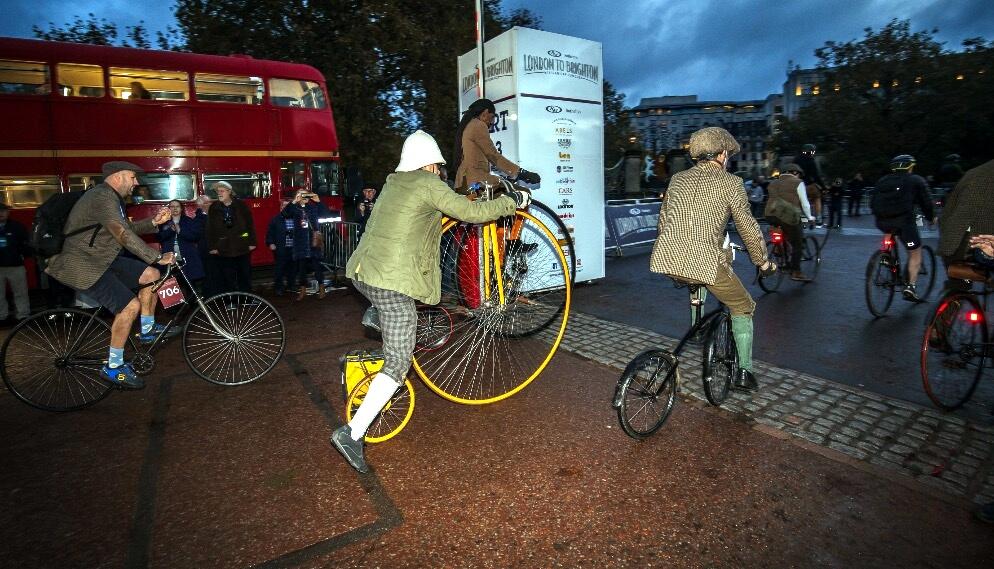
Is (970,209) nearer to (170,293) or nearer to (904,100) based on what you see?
(170,293)

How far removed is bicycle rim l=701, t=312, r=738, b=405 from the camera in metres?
4.16

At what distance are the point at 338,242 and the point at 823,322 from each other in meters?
8.78


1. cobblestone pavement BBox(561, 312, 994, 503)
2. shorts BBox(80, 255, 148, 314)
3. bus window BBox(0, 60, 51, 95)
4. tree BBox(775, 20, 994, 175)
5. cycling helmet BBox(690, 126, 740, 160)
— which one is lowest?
cobblestone pavement BBox(561, 312, 994, 503)

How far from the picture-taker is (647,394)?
389 centimetres

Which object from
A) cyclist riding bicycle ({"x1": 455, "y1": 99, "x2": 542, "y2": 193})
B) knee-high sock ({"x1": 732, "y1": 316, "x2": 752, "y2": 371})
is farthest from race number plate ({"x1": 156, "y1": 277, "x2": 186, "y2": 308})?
knee-high sock ({"x1": 732, "y1": 316, "x2": 752, "y2": 371})

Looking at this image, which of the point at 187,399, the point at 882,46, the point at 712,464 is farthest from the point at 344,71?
the point at 882,46

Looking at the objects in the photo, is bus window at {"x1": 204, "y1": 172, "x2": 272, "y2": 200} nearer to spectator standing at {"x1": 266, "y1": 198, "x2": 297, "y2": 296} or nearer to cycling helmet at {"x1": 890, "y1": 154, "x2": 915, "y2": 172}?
spectator standing at {"x1": 266, "y1": 198, "x2": 297, "y2": 296}

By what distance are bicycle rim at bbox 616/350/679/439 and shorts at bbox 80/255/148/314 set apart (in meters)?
4.47

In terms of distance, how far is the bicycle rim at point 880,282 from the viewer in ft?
23.6

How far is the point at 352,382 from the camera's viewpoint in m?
3.93

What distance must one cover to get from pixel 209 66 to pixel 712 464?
12.1m

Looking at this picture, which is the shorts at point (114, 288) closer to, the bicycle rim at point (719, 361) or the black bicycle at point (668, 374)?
the black bicycle at point (668, 374)

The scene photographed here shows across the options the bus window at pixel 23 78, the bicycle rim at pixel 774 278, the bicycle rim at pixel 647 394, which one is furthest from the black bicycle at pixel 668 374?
the bus window at pixel 23 78

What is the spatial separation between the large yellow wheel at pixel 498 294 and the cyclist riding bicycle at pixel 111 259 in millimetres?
2701
